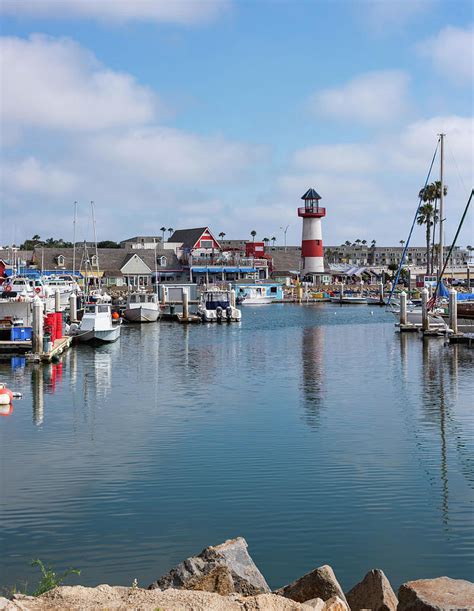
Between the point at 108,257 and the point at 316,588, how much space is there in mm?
119062

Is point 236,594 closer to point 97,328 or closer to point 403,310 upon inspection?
point 97,328

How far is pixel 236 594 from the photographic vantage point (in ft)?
33.9

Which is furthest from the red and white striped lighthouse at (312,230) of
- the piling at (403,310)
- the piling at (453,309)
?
the piling at (453,309)

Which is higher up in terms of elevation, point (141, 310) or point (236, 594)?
point (141, 310)

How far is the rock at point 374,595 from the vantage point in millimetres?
10398

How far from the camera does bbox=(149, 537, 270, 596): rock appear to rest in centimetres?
1032

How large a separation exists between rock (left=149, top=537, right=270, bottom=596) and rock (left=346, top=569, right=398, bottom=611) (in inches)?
49.1

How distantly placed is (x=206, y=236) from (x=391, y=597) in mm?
122810

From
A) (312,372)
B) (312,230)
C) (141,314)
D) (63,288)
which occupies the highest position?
(312,230)

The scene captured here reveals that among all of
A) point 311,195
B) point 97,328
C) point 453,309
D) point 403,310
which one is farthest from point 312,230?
point 97,328

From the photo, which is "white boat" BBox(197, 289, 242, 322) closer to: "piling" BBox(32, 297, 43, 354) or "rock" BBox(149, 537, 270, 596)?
"piling" BBox(32, 297, 43, 354)

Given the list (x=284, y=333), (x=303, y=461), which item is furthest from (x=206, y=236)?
(x=303, y=461)

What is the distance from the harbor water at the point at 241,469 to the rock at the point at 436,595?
11.6 feet

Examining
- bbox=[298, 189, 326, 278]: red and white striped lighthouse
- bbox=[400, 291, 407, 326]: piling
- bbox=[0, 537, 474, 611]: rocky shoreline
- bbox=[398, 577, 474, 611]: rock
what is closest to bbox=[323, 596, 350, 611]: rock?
bbox=[0, 537, 474, 611]: rocky shoreline
